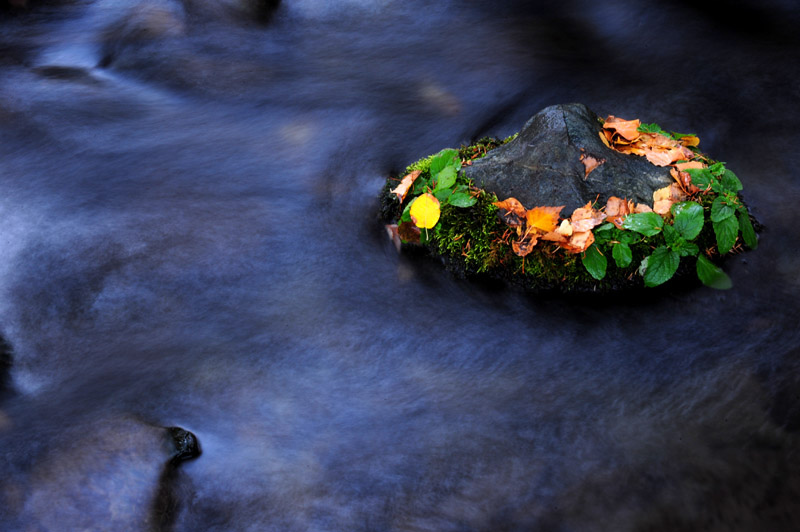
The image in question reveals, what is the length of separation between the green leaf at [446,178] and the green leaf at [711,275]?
1.35 meters

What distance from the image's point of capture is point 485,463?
8.54 feet

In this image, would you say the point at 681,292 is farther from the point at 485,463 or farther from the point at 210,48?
the point at 210,48

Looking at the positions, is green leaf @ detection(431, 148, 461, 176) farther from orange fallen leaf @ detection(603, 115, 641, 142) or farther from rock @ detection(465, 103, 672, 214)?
orange fallen leaf @ detection(603, 115, 641, 142)

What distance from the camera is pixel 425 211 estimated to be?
3389 mm

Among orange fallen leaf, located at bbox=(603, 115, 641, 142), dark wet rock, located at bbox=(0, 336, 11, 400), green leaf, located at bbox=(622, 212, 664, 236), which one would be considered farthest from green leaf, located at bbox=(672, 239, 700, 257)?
dark wet rock, located at bbox=(0, 336, 11, 400)

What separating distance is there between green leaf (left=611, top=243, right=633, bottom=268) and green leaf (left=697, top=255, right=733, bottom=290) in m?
0.38

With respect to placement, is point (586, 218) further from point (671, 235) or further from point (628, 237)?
point (671, 235)

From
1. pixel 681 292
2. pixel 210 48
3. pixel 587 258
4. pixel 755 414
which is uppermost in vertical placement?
pixel 210 48

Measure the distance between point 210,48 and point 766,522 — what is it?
5222 mm

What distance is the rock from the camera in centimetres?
323

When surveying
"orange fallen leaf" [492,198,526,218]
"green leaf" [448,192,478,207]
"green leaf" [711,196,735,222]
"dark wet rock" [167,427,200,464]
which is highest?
"green leaf" [448,192,478,207]

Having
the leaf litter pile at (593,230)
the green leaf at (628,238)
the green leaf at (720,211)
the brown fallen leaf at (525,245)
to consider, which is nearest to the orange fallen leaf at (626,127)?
the leaf litter pile at (593,230)

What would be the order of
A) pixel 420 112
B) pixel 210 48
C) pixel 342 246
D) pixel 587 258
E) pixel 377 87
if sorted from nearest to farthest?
1. pixel 587 258
2. pixel 342 246
3. pixel 420 112
4. pixel 377 87
5. pixel 210 48

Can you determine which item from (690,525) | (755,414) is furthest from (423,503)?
(755,414)
